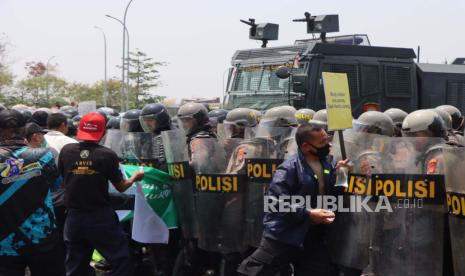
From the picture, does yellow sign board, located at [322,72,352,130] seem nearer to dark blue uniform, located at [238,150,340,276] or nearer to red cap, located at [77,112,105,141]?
dark blue uniform, located at [238,150,340,276]

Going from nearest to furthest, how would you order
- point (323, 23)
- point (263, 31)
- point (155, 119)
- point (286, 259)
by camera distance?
point (286, 259) → point (155, 119) → point (323, 23) → point (263, 31)

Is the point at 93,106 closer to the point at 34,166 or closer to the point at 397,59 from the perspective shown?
the point at 397,59

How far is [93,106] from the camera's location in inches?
478

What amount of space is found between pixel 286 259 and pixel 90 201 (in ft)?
6.08

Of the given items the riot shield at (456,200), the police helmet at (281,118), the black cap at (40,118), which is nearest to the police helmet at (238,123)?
the police helmet at (281,118)

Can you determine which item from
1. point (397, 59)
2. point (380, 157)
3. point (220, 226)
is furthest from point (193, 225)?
point (397, 59)

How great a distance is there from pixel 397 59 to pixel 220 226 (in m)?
7.92

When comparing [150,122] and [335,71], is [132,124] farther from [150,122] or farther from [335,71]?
[335,71]

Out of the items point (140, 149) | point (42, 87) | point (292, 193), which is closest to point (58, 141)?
point (140, 149)

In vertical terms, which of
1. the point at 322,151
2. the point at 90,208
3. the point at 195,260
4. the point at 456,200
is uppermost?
the point at 322,151

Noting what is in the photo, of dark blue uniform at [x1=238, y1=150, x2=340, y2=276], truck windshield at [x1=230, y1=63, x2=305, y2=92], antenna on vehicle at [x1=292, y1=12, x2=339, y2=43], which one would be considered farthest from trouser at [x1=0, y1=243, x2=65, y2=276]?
antenna on vehicle at [x1=292, y1=12, x2=339, y2=43]

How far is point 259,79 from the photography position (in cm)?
1219

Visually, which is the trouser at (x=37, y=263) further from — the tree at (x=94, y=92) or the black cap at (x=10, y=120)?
the tree at (x=94, y=92)

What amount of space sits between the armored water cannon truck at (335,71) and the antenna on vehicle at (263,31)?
542 millimetres
